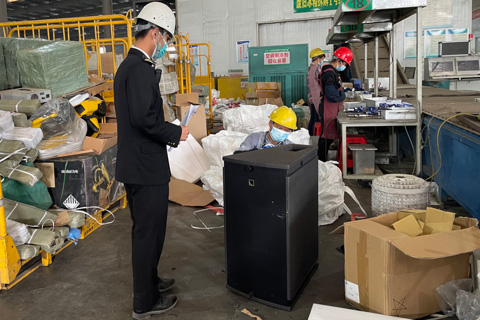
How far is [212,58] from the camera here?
13242 millimetres

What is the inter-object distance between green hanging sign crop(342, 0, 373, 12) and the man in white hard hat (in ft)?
8.77

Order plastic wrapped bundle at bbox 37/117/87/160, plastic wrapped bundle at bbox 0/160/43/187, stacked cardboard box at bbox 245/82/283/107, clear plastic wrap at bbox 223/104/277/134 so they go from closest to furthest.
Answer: plastic wrapped bundle at bbox 0/160/43/187 < plastic wrapped bundle at bbox 37/117/87/160 < clear plastic wrap at bbox 223/104/277/134 < stacked cardboard box at bbox 245/82/283/107

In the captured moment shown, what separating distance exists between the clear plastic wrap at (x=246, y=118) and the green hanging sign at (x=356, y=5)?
2578mm

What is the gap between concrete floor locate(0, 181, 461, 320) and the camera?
2.41m

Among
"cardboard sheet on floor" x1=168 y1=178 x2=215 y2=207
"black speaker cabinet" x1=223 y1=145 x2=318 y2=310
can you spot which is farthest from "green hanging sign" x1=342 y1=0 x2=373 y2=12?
"cardboard sheet on floor" x1=168 y1=178 x2=215 y2=207

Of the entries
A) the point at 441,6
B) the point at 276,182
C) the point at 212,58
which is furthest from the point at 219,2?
the point at 276,182

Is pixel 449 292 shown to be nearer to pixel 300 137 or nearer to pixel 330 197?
pixel 330 197

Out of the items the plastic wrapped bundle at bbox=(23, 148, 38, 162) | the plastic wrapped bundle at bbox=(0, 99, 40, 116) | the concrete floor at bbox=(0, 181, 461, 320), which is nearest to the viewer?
the concrete floor at bbox=(0, 181, 461, 320)

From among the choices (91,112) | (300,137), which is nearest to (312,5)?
(300,137)

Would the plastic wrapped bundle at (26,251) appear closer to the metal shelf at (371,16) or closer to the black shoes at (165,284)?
the black shoes at (165,284)

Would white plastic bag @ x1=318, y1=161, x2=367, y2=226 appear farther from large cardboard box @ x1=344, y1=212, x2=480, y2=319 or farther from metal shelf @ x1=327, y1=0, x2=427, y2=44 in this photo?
metal shelf @ x1=327, y1=0, x2=427, y2=44

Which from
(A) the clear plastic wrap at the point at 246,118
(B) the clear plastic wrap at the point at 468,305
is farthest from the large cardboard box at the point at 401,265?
(A) the clear plastic wrap at the point at 246,118

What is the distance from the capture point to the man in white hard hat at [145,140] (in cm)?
205

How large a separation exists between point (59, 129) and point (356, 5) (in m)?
3.13
